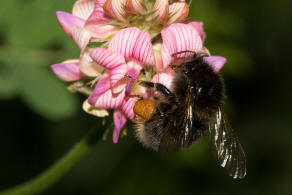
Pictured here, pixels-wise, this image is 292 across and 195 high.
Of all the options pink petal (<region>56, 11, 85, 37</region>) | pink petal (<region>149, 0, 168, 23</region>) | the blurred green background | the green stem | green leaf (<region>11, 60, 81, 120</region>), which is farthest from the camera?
the blurred green background

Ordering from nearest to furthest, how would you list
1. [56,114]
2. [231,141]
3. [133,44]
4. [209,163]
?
[133,44], [231,141], [56,114], [209,163]

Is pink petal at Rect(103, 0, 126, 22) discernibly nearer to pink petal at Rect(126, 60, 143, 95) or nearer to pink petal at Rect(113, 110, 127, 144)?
pink petal at Rect(126, 60, 143, 95)

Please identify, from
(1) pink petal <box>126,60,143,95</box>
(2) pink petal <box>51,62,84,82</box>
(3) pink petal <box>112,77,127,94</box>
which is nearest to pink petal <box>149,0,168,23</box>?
(1) pink petal <box>126,60,143,95</box>

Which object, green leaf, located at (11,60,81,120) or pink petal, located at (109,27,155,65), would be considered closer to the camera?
pink petal, located at (109,27,155,65)

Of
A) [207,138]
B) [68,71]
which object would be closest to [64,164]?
[68,71]

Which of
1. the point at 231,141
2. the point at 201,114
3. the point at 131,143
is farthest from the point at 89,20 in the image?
the point at 131,143

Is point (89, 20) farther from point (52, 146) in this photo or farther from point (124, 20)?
point (52, 146)

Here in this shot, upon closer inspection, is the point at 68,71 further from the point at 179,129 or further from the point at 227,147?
the point at 227,147
